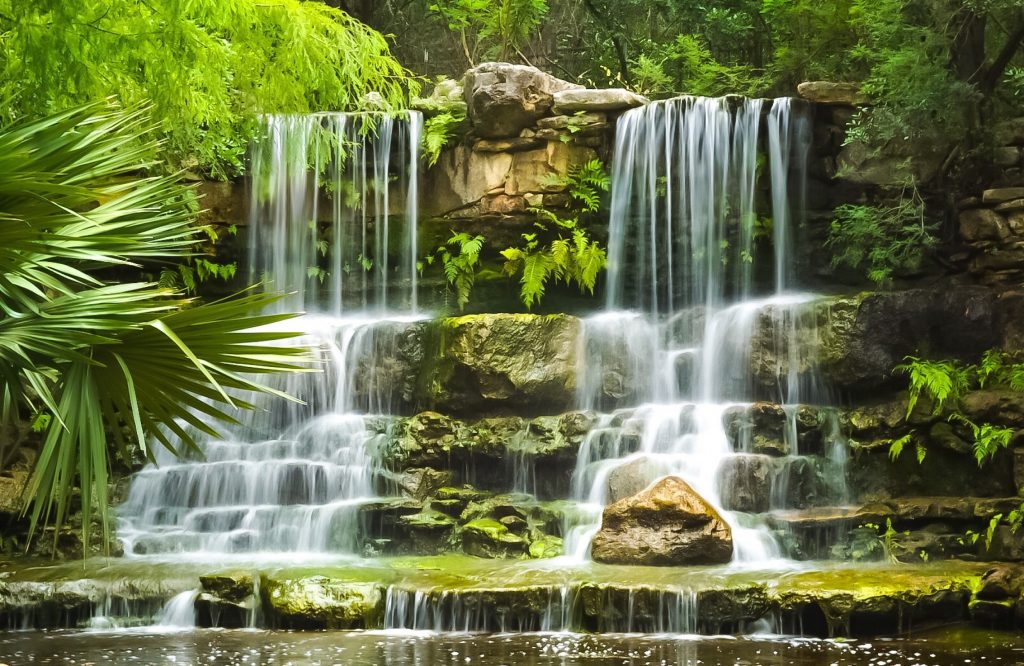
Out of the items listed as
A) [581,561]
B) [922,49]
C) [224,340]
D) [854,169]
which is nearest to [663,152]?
[854,169]

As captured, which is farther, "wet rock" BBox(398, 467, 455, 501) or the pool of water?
"wet rock" BBox(398, 467, 455, 501)

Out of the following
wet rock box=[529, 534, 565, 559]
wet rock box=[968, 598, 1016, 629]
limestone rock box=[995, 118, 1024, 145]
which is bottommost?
wet rock box=[968, 598, 1016, 629]

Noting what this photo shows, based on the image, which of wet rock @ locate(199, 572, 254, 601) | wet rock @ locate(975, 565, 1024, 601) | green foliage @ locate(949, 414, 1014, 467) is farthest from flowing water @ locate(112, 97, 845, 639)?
wet rock @ locate(975, 565, 1024, 601)

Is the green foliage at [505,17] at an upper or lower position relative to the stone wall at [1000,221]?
upper

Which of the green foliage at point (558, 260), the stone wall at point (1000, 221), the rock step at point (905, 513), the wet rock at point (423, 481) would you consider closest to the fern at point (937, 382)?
the rock step at point (905, 513)

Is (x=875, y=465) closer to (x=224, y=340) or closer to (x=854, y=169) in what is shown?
(x=854, y=169)

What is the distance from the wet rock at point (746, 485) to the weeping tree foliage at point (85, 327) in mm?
7355

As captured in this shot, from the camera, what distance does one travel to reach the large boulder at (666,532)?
11.2 meters

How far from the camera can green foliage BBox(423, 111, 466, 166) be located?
1706cm

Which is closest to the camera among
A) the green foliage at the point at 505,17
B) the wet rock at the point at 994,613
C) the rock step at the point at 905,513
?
the wet rock at the point at 994,613

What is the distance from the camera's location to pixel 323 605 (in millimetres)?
10242

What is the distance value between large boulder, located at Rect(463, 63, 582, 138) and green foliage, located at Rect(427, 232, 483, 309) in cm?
163

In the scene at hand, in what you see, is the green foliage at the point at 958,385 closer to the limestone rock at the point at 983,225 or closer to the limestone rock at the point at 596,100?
the limestone rock at the point at 983,225

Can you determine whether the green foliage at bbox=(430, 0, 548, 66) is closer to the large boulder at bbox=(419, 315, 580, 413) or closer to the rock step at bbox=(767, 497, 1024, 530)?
the large boulder at bbox=(419, 315, 580, 413)
